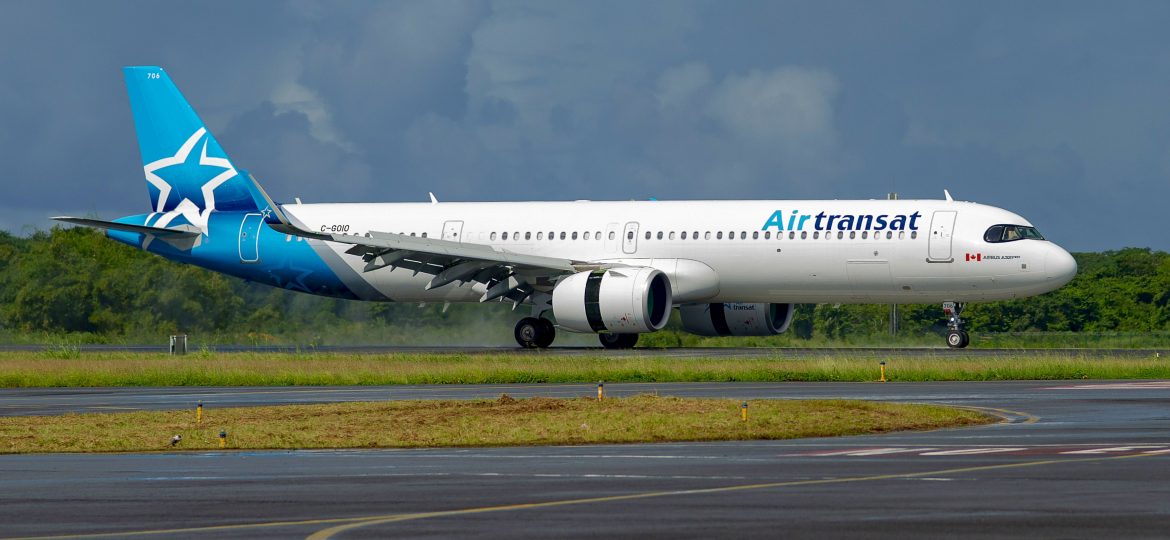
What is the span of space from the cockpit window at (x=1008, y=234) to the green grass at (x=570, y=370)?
14.3ft

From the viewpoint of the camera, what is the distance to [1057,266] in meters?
45.1

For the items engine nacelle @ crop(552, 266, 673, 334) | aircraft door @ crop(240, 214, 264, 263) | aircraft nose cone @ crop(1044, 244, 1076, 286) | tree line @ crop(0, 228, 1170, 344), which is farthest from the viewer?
tree line @ crop(0, 228, 1170, 344)

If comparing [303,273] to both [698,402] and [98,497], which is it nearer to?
[698,402]

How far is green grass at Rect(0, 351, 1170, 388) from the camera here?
35.6 meters

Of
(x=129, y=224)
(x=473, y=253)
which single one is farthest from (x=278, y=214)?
(x=129, y=224)

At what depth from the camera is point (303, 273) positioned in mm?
52438

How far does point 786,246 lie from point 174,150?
20.0m

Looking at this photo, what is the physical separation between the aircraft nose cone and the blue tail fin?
24.0 metres

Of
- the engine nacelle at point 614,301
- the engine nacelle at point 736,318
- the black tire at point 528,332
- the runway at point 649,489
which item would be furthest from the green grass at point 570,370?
the runway at point 649,489

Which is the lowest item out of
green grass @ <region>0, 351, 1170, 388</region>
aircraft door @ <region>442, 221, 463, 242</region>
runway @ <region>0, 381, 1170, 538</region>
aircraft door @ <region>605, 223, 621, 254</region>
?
runway @ <region>0, 381, 1170, 538</region>

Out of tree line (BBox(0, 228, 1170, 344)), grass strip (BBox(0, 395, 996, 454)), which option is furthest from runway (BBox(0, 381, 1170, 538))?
tree line (BBox(0, 228, 1170, 344))

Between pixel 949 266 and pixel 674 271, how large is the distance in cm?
733

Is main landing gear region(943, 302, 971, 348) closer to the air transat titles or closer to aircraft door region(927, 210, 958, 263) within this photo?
aircraft door region(927, 210, 958, 263)

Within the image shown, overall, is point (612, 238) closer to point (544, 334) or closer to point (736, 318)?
point (544, 334)
